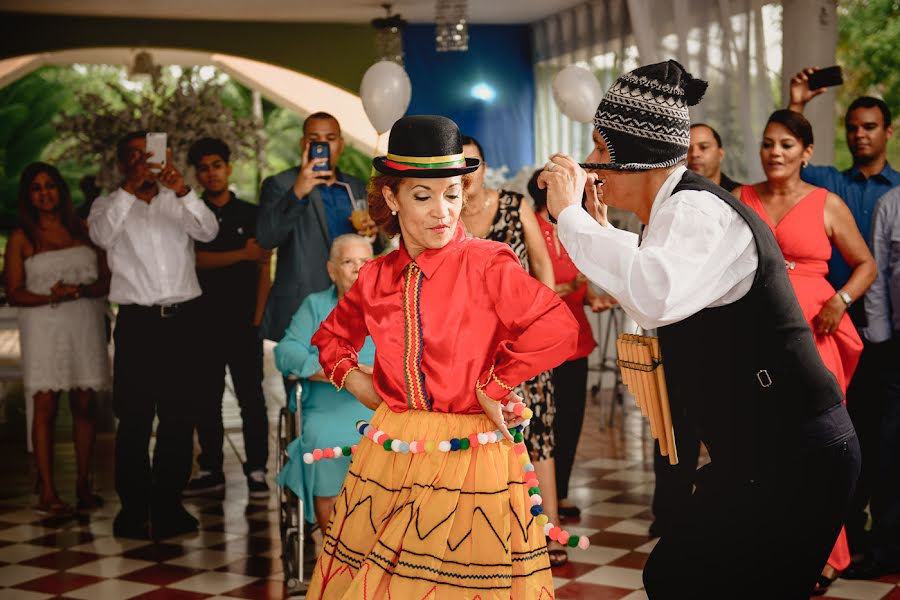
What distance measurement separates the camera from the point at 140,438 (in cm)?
499

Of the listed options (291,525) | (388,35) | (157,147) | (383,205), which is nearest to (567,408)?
(291,525)

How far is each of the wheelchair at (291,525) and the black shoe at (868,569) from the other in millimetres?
2054

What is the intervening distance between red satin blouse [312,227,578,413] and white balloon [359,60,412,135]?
131 inches

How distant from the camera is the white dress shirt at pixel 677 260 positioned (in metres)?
2.01

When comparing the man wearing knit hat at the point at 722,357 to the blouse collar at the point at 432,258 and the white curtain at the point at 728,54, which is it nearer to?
the blouse collar at the point at 432,258

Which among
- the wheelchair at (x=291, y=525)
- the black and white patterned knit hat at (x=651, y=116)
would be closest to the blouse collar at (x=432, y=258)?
the black and white patterned knit hat at (x=651, y=116)

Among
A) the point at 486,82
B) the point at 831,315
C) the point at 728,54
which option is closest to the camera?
the point at 831,315

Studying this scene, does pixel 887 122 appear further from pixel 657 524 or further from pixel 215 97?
pixel 215 97

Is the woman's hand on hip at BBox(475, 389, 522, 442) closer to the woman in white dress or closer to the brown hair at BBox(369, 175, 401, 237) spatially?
the brown hair at BBox(369, 175, 401, 237)

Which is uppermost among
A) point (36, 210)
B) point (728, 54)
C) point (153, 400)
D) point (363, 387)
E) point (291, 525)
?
point (728, 54)

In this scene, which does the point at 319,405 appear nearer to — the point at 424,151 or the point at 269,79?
the point at 424,151

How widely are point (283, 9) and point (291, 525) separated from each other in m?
5.61

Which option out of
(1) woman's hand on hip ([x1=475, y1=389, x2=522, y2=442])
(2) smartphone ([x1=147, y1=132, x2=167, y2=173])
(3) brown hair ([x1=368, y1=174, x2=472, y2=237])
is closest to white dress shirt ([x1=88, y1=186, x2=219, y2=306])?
(2) smartphone ([x1=147, y1=132, x2=167, y2=173])

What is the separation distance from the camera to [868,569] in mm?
4129
